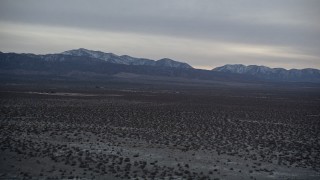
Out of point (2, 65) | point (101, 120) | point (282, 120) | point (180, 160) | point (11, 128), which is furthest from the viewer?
point (2, 65)

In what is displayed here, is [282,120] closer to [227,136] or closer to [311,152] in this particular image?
[227,136]

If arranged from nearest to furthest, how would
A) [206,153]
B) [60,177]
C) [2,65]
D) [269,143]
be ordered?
[60,177]
[206,153]
[269,143]
[2,65]

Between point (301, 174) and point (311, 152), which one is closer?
point (301, 174)

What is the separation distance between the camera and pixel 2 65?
17700cm

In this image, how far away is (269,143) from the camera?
68.8 feet

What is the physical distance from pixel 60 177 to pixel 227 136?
42.4 feet

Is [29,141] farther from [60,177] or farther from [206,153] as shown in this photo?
[206,153]

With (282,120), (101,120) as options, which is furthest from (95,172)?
(282,120)

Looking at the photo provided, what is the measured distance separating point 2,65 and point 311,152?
183 meters

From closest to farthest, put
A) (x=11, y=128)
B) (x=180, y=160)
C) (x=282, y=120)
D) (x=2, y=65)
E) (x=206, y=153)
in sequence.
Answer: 1. (x=180, y=160)
2. (x=206, y=153)
3. (x=11, y=128)
4. (x=282, y=120)
5. (x=2, y=65)

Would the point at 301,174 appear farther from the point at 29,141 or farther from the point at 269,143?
the point at 29,141

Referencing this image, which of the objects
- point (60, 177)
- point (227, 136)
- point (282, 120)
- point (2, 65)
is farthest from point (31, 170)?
point (2, 65)

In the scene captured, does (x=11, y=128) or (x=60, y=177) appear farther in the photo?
(x=11, y=128)

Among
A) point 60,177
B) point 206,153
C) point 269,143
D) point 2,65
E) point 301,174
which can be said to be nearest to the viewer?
point 60,177
